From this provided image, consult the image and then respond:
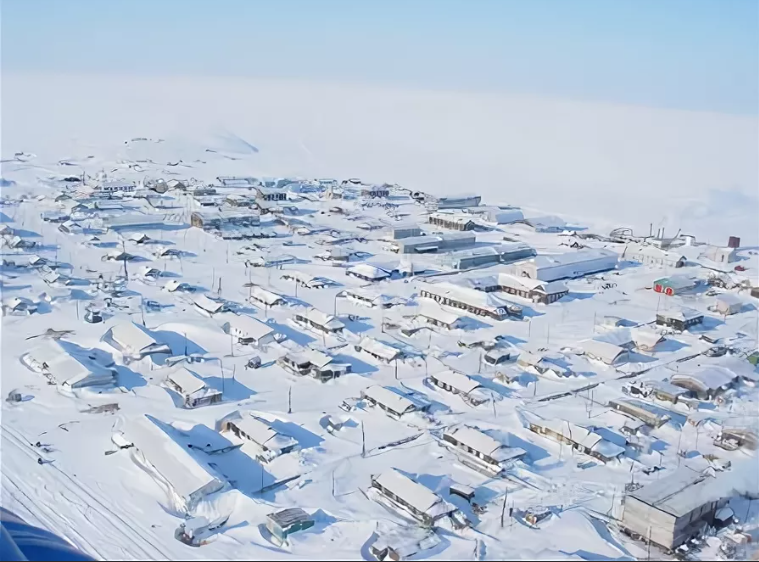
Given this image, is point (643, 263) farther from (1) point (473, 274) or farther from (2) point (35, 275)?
(2) point (35, 275)

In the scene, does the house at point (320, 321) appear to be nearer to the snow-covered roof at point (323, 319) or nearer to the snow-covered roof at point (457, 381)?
the snow-covered roof at point (323, 319)

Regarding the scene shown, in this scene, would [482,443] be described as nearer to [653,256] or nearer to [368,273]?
[368,273]

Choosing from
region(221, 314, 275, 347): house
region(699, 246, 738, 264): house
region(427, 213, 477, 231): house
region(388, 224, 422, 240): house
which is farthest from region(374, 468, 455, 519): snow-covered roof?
region(427, 213, 477, 231): house

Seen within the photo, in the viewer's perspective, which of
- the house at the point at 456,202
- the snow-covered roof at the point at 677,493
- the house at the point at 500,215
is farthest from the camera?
the house at the point at 456,202

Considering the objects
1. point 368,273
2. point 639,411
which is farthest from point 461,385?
point 368,273

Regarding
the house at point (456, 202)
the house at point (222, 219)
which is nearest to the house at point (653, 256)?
the house at point (456, 202)

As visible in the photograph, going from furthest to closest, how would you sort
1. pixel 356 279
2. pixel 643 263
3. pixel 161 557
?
1. pixel 643 263
2. pixel 356 279
3. pixel 161 557

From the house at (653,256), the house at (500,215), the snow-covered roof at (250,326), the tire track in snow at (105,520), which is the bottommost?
the tire track in snow at (105,520)

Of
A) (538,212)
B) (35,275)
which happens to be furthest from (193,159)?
(35,275)
